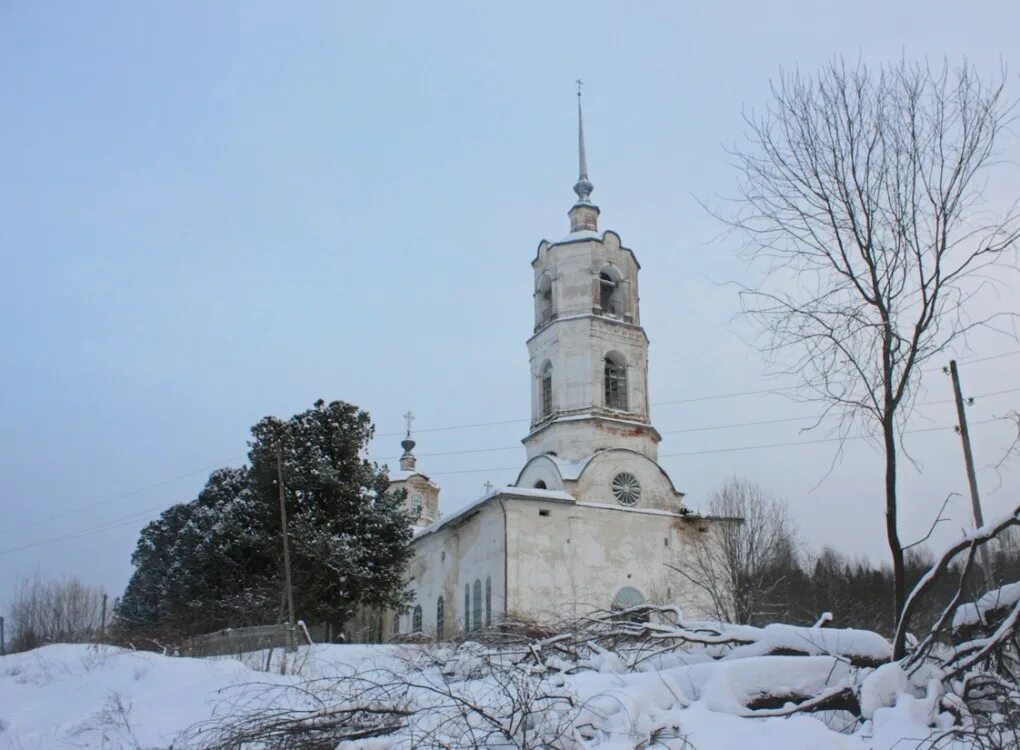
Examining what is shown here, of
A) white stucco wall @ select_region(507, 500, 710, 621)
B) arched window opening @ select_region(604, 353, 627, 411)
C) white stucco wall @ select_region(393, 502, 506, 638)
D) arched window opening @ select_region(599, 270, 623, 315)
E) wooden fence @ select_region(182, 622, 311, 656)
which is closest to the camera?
wooden fence @ select_region(182, 622, 311, 656)

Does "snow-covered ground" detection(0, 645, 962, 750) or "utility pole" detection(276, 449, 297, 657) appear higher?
"utility pole" detection(276, 449, 297, 657)

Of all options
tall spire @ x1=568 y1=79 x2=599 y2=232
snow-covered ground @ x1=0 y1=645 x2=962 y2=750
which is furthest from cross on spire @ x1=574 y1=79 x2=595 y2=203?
snow-covered ground @ x1=0 y1=645 x2=962 y2=750

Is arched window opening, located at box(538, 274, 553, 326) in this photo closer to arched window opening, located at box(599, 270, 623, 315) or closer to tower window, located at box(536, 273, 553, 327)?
tower window, located at box(536, 273, 553, 327)

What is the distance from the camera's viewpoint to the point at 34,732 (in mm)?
9898

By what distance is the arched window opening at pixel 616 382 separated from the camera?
2952cm

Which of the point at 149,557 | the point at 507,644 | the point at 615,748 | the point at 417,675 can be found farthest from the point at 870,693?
the point at 149,557

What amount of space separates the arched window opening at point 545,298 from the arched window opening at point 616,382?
2678mm

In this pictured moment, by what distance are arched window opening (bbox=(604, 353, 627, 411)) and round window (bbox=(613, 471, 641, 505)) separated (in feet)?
7.57

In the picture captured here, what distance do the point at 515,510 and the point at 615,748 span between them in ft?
70.6

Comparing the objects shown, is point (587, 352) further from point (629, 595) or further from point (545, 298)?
point (629, 595)

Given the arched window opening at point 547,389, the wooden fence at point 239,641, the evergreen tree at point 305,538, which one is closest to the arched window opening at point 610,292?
the arched window opening at point 547,389

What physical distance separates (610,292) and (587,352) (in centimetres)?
291

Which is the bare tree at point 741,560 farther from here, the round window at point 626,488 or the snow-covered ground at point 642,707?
the snow-covered ground at point 642,707

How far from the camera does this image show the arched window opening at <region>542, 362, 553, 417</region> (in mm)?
29953
